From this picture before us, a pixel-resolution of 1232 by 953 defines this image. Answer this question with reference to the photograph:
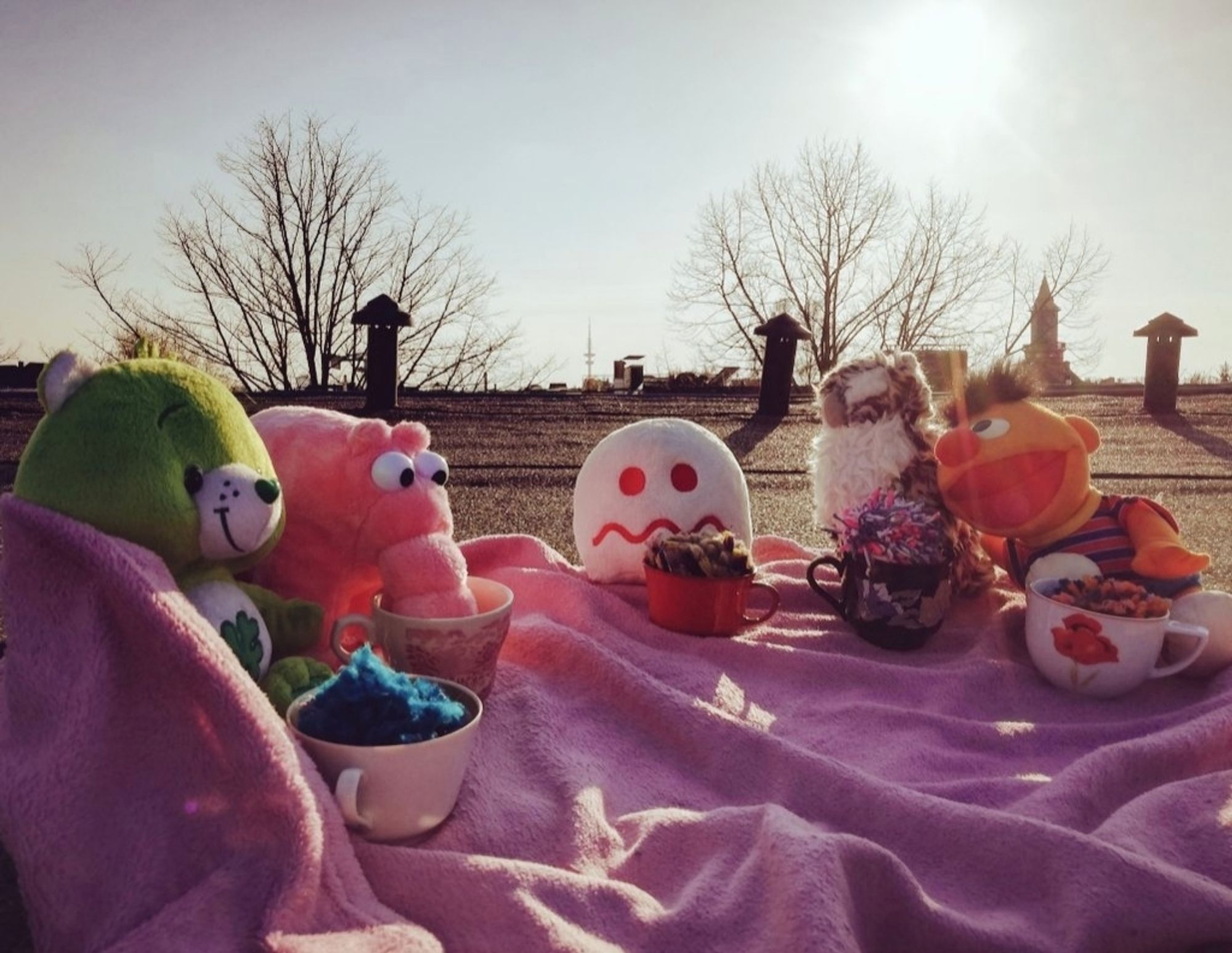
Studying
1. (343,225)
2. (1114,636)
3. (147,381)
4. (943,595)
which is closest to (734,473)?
(943,595)

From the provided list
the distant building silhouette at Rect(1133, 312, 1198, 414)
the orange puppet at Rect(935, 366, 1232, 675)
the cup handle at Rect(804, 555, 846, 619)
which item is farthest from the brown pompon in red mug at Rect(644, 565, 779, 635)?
the distant building silhouette at Rect(1133, 312, 1198, 414)

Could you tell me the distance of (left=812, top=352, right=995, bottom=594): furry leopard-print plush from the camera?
140 centimetres

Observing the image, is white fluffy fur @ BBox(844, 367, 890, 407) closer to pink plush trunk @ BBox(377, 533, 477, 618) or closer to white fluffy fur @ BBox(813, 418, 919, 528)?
white fluffy fur @ BBox(813, 418, 919, 528)

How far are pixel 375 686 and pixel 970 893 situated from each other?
1.79 feet

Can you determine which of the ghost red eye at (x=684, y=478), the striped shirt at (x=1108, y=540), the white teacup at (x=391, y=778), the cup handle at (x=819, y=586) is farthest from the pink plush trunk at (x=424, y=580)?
the striped shirt at (x=1108, y=540)

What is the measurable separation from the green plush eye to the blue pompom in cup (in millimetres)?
222

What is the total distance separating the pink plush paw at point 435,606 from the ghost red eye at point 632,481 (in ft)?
1.45

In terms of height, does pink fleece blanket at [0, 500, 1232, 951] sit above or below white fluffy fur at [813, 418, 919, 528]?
below

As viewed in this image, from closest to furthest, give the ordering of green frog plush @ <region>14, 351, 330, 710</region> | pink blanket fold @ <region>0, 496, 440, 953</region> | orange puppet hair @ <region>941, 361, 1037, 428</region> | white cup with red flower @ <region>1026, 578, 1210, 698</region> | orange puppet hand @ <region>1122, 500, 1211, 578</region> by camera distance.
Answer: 1. pink blanket fold @ <region>0, 496, 440, 953</region>
2. green frog plush @ <region>14, 351, 330, 710</region>
3. white cup with red flower @ <region>1026, 578, 1210, 698</region>
4. orange puppet hand @ <region>1122, 500, 1211, 578</region>
5. orange puppet hair @ <region>941, 361, 1037, 428</region>

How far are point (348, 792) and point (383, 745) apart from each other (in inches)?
1.8

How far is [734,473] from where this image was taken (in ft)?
4.66

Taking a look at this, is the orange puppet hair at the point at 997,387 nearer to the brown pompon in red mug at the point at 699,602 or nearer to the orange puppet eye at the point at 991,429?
the orange puppet eye at the point at 991,429

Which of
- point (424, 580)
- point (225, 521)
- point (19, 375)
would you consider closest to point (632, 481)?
point (424, 580)

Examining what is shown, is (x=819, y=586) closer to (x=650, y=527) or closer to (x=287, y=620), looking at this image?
(x=650, y=527)
